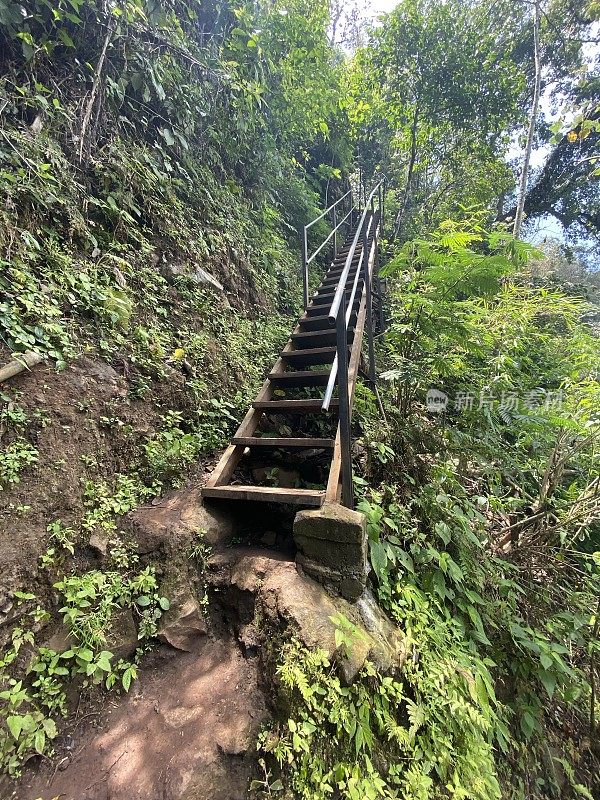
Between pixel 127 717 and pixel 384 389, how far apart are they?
3312 mm

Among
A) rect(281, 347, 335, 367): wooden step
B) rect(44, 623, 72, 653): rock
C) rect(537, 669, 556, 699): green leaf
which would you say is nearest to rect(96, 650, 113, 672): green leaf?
rect(44, 623, 72, 653): rock

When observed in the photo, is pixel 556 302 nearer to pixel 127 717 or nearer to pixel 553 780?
pixel 553 780

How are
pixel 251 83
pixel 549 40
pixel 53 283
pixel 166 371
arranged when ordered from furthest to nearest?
pixel 549 40 → pixel 251 83 → pixel 166 371 → pixel 53 283

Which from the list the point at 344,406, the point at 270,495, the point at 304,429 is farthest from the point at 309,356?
the point at 270,495

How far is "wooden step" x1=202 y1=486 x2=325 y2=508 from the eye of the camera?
2141mm

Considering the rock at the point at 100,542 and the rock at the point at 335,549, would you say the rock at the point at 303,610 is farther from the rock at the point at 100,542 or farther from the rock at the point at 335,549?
the rock at the point at 100,542

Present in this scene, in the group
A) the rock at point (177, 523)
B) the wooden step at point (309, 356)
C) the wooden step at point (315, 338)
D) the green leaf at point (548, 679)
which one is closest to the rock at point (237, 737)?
the rock at point (177, 523)

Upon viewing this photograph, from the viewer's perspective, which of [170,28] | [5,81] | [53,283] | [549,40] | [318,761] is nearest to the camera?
[318,761]

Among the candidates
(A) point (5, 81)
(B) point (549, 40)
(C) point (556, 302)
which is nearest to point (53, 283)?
(A) point (5, 81)

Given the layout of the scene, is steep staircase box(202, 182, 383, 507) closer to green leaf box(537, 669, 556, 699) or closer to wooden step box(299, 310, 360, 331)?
wooden step box(299, 310, 360, 331)

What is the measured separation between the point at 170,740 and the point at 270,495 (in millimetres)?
1149

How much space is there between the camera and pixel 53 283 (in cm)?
242

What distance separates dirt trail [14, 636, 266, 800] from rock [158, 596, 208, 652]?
0.06 meters

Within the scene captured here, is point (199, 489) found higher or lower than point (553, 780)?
higher
